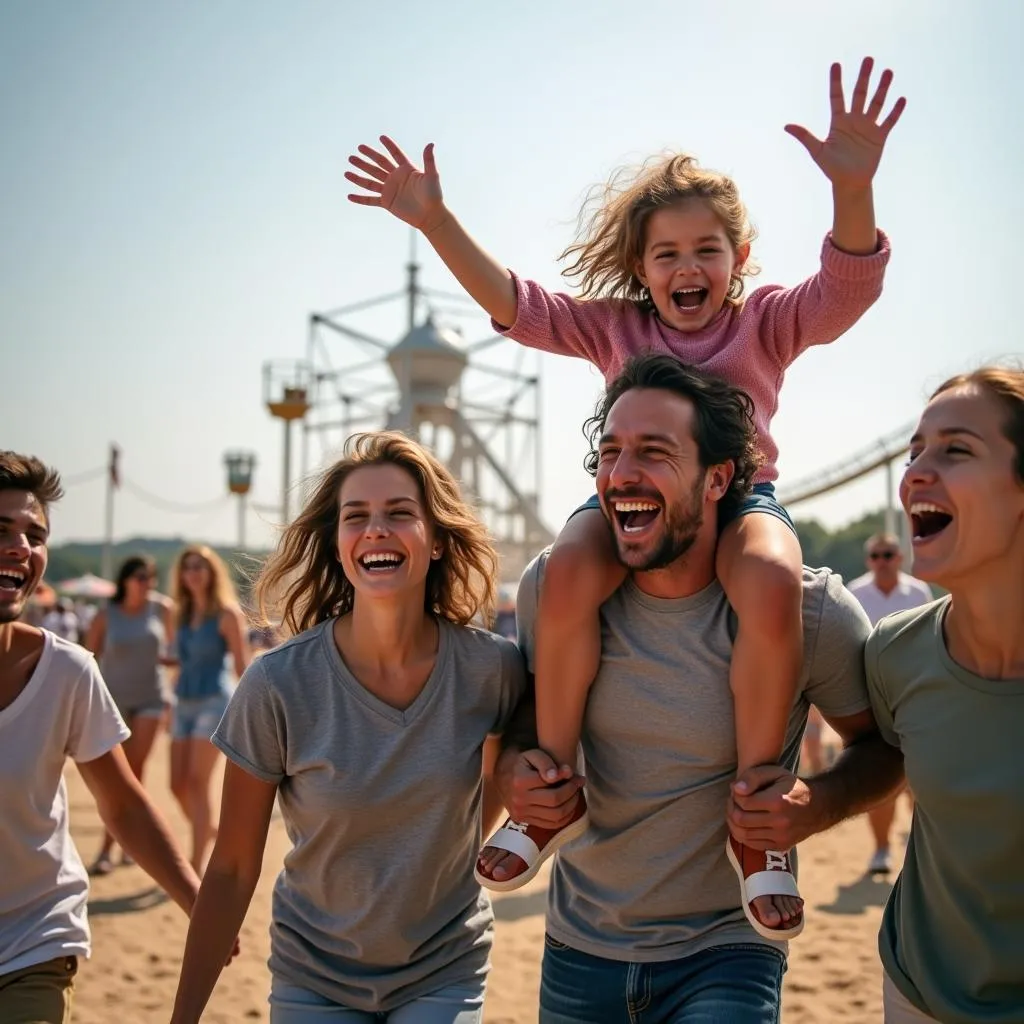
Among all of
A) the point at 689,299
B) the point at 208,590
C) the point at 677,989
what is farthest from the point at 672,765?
the point at 208,590

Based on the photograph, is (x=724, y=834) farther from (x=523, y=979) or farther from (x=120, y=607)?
(x=120, y=607)

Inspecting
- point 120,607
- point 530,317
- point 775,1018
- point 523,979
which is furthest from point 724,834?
point 120,607

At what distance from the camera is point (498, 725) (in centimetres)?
343

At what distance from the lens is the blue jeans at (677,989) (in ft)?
9.42

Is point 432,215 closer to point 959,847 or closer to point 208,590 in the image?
point 959,847

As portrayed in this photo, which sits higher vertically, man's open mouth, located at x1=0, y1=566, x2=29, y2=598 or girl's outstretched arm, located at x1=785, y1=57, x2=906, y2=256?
girl's outstretched arm, located at x1=785, y1=57, x2=906, y2=256

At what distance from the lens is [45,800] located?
3365 mm

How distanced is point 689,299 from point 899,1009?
7.08 ft

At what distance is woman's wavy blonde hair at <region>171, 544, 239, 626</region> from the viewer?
8.26 meters

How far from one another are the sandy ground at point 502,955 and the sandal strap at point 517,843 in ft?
9.35

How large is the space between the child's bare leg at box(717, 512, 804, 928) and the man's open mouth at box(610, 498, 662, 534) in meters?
0.28

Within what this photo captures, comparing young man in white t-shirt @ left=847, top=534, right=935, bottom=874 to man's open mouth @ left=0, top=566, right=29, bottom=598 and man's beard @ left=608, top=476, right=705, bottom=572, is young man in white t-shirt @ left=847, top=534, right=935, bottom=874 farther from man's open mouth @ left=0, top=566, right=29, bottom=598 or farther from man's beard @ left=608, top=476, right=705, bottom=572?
man's open mouth @ left=0, top=566, right=29, bottom=598

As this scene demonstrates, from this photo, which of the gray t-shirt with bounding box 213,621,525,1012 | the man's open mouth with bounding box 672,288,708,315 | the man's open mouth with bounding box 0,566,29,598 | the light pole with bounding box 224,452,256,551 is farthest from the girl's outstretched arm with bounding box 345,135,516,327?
the light pole with bounding box 224,452,256,551

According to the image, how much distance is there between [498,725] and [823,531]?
70.7 m
